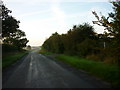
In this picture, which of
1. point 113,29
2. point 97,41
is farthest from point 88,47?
point 113,29

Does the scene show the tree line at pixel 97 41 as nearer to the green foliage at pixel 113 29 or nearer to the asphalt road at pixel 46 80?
the green foliage at pixel 113 29

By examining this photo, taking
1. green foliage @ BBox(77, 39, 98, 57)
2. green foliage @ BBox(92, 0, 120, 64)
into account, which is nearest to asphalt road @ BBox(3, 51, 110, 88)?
green foliage @ BBox(92, 0, 120, 64)

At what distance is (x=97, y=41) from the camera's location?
89.4 feet

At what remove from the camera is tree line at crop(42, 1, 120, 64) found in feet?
39.2

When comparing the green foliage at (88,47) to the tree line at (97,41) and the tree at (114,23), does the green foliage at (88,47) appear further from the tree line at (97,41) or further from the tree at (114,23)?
the tree at (114,23)

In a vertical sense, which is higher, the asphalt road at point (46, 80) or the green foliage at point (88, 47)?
the green foliage at point (88, 47)

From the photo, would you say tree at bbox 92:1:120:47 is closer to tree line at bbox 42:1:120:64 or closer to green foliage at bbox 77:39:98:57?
tree line at bbox 42:1:120:64

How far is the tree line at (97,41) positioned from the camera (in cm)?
1194

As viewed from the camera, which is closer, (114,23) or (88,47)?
(114,23)

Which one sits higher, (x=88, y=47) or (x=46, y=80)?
(x=88, y=47)

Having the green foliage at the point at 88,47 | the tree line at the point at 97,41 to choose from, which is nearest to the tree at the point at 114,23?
the tree line at the point at 97,41

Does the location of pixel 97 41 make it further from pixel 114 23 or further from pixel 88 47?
pixel 114 23

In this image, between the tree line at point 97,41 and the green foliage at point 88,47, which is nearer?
the tree line at point 97,41

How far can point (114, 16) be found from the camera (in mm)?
12500
